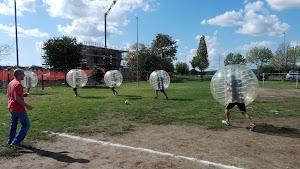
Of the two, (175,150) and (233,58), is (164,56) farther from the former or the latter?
(175,150)

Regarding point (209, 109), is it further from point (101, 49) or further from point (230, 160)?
point (101, 49)

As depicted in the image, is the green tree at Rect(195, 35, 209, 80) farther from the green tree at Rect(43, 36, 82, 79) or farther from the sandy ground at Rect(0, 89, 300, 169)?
the sandy ground at Rect(0, 89, 300, 169)

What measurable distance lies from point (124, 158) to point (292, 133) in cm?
570

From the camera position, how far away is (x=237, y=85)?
10180 millimetres

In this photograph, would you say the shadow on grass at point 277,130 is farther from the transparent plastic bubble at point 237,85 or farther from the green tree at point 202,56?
the green tree at point 202,56

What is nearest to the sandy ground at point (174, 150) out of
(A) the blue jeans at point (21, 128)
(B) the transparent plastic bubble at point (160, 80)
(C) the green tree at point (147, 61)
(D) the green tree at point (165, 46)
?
(A) the blue jeans at point (21, 128)

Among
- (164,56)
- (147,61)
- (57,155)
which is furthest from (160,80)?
(164,56)

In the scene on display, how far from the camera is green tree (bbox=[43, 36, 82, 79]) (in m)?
45.5

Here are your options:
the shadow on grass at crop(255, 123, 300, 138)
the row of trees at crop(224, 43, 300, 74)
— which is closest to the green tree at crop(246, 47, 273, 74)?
the row of trees at crop(224, 43, 300, 74)

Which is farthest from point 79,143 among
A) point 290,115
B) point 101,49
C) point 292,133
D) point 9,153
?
point 101,49

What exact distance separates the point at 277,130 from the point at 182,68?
9289cm

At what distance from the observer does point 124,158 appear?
23.1 feet

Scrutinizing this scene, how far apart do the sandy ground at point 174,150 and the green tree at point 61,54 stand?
1483 inches

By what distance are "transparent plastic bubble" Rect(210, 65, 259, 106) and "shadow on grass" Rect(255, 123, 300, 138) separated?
3.43 ft
